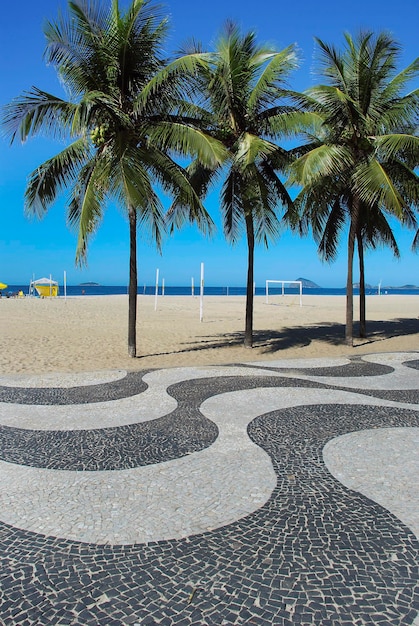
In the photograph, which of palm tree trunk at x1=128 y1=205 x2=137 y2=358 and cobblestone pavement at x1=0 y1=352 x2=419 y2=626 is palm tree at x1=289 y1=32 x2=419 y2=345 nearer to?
palm tree trunk at x1=128 y1=205 x2=137 y2=358

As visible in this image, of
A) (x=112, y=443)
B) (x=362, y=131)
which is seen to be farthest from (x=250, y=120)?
(x=112, y=443)

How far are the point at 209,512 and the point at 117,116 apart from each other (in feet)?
28.1

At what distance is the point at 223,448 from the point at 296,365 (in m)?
5.81

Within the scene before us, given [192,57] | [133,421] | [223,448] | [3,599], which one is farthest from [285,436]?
[192,57]

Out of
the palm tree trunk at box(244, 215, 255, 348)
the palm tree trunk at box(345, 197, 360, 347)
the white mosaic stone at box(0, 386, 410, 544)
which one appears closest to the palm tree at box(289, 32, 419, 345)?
the palm tree trunk at box(345, 197, 360, 347)

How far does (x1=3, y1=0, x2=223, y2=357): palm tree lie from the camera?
927 cm

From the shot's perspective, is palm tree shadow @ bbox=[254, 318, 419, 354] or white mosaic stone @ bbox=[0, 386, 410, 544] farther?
palm tree shadow @ bbox=[254, 318, 419, 354]

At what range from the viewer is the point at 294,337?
16391mm

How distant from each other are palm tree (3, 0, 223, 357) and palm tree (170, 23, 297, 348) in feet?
4.12

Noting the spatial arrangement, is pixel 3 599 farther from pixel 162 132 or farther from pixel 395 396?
pixel 162 132

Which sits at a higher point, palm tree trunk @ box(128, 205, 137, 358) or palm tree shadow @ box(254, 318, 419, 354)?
palm tree trunk @ box(128, 205, 137, 358)

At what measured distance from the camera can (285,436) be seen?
5.30m

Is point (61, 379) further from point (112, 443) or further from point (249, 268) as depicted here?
point (249, 268)

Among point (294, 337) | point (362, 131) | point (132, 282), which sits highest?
point (362, 131)
